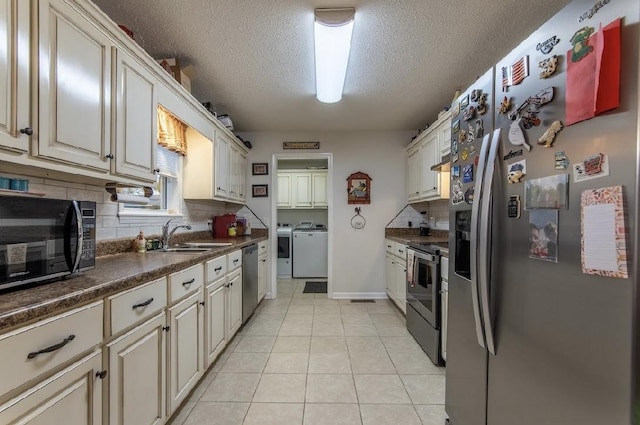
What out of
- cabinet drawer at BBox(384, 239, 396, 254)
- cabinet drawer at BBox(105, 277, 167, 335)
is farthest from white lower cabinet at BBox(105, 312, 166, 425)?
cabinet drawer at BBox(384, 239, 396, 254)

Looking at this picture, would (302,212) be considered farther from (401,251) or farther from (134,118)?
(134,118)

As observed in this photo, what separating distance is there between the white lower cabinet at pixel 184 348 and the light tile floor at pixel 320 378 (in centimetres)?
18

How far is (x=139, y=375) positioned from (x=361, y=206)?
335 cm

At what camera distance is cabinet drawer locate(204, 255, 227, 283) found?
81.4 inches

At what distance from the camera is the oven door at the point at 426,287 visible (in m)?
Result: 2.31

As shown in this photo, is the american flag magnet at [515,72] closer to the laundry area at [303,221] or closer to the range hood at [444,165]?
the range hood at [444,165]

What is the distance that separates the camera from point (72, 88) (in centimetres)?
125

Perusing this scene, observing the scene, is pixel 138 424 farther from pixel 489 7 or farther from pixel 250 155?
pixel 250 155

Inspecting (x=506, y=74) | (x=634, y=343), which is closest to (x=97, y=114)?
(x=506, y=74)

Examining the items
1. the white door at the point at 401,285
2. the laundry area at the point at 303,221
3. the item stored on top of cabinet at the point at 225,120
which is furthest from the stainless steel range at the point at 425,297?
the item stored on top of cabinet at the point at 225,120

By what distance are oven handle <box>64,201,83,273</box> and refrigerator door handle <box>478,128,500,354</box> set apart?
161cm

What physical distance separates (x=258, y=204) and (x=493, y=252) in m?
3.49

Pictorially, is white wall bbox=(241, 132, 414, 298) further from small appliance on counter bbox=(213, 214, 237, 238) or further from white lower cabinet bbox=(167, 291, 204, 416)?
white lower cabinet bbox=(167, 291, 204, 416)

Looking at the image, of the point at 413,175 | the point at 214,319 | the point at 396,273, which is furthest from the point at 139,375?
the point at 413,175
